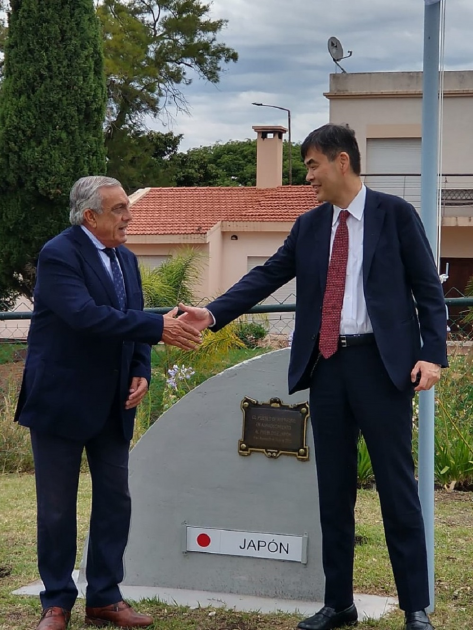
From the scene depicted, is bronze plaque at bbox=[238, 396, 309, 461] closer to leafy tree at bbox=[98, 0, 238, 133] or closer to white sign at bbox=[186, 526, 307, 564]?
white sign at bbox=[186, 526, 307, 564]

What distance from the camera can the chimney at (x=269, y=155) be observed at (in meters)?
26.6

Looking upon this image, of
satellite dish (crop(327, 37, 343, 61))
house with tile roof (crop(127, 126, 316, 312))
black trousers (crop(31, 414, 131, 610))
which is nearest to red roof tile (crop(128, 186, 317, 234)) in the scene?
house with tile roof (crop(127, 126, 316, 312))

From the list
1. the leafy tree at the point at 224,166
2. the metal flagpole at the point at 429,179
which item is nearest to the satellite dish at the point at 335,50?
the leafy tree at the point at 224,166

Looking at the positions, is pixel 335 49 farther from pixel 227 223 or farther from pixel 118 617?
pixel 118 617

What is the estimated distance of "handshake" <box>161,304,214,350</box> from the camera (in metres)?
4.00

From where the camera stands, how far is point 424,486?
4.02 m

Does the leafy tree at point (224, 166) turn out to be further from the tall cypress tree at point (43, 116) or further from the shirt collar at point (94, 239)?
the shirt collar at point (94, 239)

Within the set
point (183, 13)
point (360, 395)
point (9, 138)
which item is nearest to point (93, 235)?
point (360, 395)

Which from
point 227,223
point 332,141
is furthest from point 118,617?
point 227,223

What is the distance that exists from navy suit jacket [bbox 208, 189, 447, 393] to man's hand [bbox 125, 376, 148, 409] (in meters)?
0.67

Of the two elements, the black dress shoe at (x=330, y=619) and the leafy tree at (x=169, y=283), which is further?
the leafy tree at (x=169, y=283)

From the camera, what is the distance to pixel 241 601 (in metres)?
4.30

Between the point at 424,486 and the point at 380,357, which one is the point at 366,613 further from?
the point at 380,357

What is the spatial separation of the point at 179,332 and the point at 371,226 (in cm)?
96
